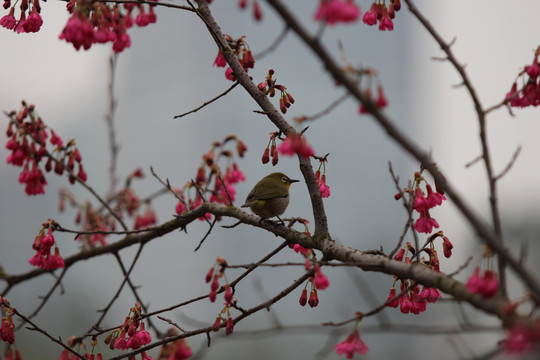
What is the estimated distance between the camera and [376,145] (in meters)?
38.4

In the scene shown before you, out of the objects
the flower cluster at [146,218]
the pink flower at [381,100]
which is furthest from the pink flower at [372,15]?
the flower cluster at [146,218]

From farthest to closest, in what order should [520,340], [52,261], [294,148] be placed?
[52,261], [294,148], [520,340]

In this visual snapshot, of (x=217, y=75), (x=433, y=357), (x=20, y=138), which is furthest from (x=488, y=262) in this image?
(x=217, y=75)

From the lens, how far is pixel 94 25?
3.30 metres

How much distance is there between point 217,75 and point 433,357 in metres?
21.4

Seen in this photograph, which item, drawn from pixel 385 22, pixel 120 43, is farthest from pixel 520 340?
pixel 120 43

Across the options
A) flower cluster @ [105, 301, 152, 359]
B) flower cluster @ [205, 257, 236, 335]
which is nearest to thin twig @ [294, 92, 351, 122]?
flower cluster @ [205, 257, 236, 335]

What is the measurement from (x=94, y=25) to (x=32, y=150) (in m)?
1.59

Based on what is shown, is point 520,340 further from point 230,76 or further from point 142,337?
point 230,76

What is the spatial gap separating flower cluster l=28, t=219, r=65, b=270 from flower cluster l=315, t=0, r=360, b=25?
2.50 m

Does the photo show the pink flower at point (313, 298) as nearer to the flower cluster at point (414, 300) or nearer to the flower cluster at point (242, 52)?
the flower cluster at point (414, 300)

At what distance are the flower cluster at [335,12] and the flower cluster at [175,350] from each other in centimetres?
162

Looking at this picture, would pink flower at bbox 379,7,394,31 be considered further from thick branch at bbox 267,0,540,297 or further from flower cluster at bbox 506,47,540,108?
thick branch at bbox 267,0,540,297

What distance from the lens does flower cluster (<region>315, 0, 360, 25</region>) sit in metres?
1.89
